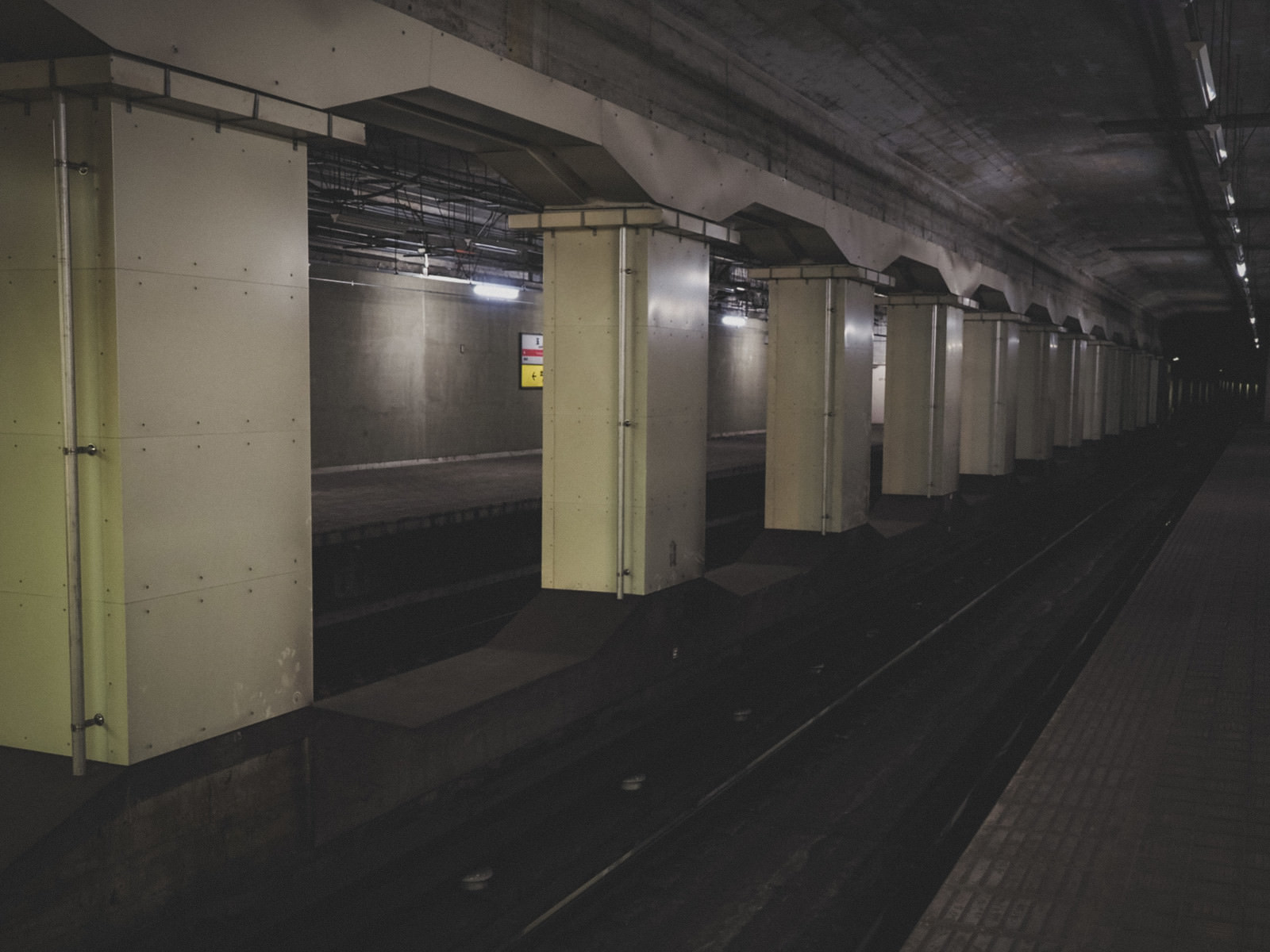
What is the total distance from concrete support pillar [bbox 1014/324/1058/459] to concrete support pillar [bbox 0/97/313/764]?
20.0m

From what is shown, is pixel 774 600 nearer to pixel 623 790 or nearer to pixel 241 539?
pixel 623 790

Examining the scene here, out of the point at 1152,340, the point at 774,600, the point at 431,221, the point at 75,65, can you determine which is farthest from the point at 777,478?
the point at 1152,340

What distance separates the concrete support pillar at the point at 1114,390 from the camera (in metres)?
35.0

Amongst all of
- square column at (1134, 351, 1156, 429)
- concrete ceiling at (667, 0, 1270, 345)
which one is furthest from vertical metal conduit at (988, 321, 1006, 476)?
square column at (1134, 351, 1156, 429)

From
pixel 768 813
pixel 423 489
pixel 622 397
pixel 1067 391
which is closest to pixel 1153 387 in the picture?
pixel 1067 391

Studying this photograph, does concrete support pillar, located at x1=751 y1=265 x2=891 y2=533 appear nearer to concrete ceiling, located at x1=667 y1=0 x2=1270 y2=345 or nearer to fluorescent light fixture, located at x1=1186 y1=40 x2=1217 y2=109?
concrete ceiling, located at x1=667 y1=0 x2=1270 y2=345

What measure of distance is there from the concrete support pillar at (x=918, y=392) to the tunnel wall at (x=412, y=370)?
747 centimetres

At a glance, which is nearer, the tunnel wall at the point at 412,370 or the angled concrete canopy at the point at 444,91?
the angled concrete canopy at the point at 444,91

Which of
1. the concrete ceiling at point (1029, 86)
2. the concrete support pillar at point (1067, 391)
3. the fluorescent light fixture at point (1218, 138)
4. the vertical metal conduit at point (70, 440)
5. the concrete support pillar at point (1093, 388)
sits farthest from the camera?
the concrete support pillar at point (1093, 388)

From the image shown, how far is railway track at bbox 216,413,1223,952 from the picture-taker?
5.73m

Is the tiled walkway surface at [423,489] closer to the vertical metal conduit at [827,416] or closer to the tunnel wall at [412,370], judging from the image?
the tunnel wall at [412,370]

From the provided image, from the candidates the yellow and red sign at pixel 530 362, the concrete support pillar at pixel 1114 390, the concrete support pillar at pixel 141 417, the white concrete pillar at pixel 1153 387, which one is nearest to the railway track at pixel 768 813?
the concrete support pillar at pixel 141 417

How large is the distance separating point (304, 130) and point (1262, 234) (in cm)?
2218

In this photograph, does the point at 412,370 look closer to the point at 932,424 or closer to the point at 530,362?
the point at 530,362
